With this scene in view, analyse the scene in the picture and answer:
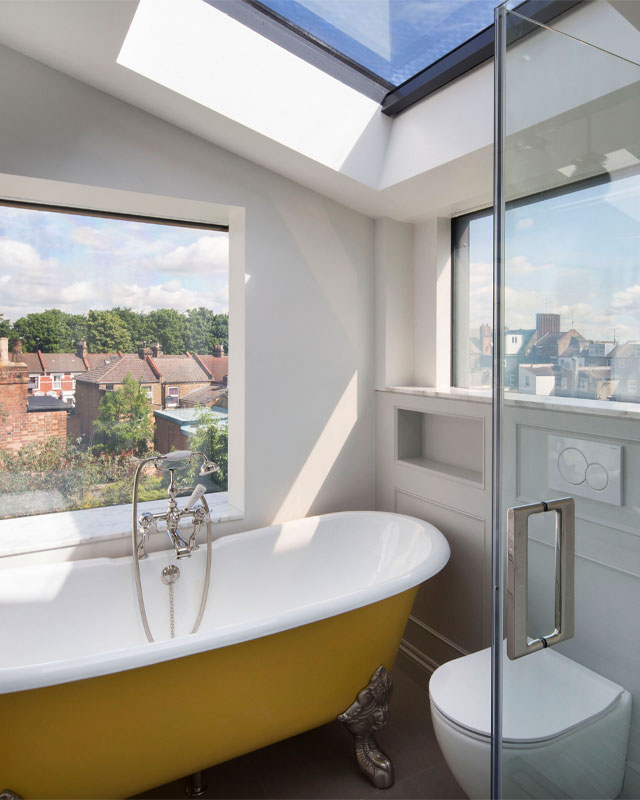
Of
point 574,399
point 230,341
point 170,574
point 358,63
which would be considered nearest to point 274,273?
point 230,341

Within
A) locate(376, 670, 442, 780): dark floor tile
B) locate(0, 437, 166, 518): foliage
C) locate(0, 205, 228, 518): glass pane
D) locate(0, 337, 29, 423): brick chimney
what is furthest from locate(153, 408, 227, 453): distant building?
locate(376, 670, 442, 780): dark floor tile

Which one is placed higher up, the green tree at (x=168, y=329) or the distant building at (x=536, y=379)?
the green tree at (x=168, y=329)

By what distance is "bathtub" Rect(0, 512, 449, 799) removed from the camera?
1.39 metres

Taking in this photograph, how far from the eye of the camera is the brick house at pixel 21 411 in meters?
2.30

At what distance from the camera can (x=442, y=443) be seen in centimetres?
268

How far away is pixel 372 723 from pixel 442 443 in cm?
127

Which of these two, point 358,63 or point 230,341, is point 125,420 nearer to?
point 230,341

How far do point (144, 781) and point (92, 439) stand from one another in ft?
4.57

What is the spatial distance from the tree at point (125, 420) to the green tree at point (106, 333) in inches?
6.0

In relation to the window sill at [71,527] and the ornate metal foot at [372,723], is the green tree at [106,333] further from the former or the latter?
the ornate metal foot at [372,723]

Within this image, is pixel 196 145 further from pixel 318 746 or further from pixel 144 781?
pixel 318 746

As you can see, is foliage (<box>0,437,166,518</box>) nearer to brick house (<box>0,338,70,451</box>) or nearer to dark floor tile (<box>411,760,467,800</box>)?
brick house (<box>0,338,70,451</box>)

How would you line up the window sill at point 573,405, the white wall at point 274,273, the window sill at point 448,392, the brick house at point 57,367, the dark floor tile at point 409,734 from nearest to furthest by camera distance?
the window sill at point 573,405 < the dark floor tile at point 409,734 < the white wall at point 274,273 < the window sill at point 448,392 < the brick house at point 57,367

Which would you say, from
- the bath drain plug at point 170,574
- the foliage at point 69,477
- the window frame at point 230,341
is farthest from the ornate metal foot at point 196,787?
the foliage at point 69,477
